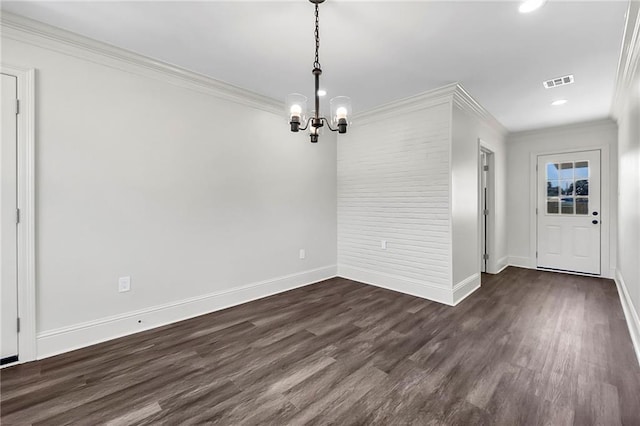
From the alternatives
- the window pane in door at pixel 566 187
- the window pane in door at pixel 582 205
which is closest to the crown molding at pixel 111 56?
the window pane in door at pixel 566 187

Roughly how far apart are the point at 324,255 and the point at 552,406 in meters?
3.23

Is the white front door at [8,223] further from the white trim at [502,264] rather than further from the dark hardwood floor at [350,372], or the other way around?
the white trim at [502,264]

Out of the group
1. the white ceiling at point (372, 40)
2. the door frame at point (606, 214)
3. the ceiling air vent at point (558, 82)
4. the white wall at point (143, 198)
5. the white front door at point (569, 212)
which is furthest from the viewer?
the white front door at point (569, 212)

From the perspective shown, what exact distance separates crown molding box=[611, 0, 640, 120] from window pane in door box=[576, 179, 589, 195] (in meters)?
1.59

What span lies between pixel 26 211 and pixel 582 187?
7.25 metres

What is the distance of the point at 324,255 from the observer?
4.68 m

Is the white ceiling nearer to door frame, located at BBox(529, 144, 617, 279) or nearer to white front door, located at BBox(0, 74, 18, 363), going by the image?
white front door, located at BBox(0, 74, 18, 363)

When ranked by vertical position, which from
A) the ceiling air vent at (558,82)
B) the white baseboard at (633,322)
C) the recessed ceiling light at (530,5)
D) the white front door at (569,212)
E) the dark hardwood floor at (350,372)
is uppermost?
the ceiling air vent at (558,82)

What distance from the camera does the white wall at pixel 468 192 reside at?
143 inches

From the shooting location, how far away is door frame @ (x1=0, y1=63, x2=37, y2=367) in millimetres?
2225

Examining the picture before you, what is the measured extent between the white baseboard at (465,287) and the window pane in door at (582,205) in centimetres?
242

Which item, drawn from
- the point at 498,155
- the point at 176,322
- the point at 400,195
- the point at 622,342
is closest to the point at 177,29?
the point at 176,322

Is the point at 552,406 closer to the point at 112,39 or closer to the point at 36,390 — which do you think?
the point at 36,390

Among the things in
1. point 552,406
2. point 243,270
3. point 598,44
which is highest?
point 598,44
